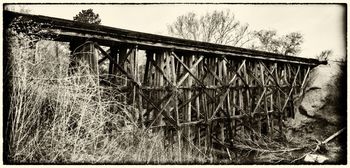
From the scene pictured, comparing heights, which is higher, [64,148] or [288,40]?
[288,40]

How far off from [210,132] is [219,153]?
579 millimetres

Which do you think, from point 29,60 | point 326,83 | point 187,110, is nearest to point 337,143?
point 326,83

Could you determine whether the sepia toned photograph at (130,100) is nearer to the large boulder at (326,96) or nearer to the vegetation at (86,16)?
the large boulder at (326,96)

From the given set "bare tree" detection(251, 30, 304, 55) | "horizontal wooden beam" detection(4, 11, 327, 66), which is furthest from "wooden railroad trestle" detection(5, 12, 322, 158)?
"bare tree" detection(251, 30, 304, 55)

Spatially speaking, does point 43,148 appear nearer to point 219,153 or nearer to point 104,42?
point 104,42

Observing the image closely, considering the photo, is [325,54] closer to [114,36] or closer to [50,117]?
[114,36]

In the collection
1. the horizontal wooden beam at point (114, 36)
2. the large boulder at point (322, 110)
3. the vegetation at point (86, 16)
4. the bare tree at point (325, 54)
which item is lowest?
the large boulder at point (322, 110)

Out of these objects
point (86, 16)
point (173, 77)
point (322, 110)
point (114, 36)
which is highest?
point (86, 16)

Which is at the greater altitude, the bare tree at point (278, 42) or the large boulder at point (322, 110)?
the bare tree at point (278, 42)

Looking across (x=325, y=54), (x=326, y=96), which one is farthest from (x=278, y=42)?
(x=326, y=96)

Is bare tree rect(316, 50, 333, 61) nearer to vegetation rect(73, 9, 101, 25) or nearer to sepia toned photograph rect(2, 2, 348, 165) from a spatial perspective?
sepia toned photograph rect(2, 2, 348, 165)

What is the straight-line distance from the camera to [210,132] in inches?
239

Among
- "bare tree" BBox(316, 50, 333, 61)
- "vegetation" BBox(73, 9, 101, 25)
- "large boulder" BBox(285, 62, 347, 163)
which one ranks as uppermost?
"vegetation" BBox(73, 9, 101, 25)

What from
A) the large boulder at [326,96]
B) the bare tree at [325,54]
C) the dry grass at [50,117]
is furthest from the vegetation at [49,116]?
the bare tree at [325,54]
